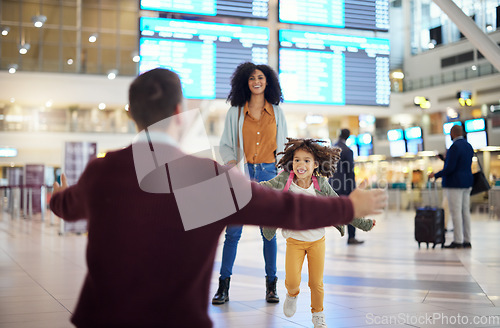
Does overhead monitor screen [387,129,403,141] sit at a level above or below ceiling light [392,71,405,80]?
below

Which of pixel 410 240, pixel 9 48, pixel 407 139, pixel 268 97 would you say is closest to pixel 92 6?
pixel 9 48

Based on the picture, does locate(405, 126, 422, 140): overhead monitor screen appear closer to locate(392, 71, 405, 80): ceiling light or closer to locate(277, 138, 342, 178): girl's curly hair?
locate(277, 138, 342, 178): girl's curly hair

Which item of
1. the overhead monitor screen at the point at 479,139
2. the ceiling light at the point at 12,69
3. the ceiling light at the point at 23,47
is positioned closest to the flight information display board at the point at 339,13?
A: the overhead monitor screen at the point at 479,139

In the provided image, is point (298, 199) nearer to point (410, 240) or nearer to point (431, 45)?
point (410, 240)

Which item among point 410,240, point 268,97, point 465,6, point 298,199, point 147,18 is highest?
point 465,6

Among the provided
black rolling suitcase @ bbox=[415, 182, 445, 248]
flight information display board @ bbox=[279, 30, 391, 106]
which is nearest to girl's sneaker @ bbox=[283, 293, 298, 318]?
flight information display board @ bbox=[279, 30, 391, 106]

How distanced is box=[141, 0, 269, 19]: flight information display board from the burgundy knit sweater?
17.6 ft

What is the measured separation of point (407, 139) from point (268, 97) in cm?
1560

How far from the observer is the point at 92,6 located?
110 feet

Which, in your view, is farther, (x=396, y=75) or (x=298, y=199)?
(x=396, y=75)

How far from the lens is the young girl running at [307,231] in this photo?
11.0 feet

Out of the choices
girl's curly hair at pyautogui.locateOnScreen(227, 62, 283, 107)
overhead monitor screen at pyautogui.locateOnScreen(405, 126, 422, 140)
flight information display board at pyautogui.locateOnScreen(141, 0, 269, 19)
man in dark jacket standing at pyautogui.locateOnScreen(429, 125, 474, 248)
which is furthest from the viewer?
overhead monitor screen at pyautogui.locateOnScreen(405, 126, 422, 140)

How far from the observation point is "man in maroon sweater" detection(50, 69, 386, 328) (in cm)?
146

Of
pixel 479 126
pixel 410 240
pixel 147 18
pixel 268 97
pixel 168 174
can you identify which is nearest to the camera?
pixel 168 174
